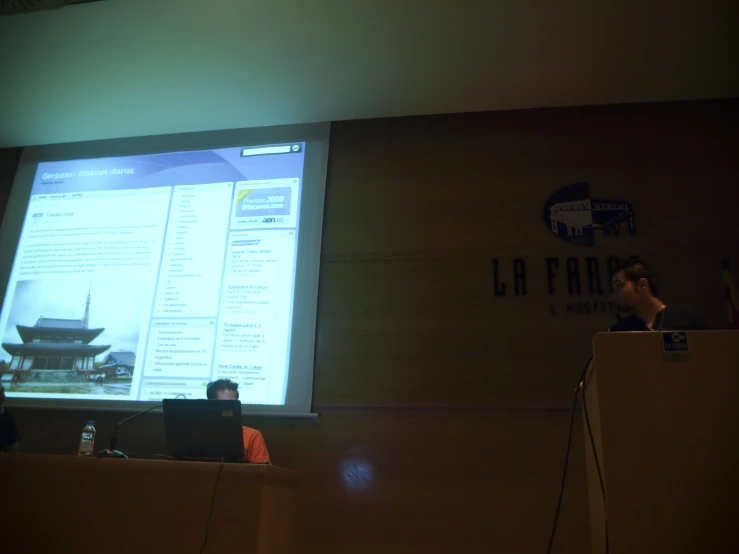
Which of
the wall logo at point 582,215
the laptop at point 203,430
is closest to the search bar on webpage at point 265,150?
the wall logo at point 582,215

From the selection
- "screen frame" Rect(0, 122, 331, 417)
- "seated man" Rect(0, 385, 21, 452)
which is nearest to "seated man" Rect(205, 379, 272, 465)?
"screen frame" Rect(0, 122, 331, 417)

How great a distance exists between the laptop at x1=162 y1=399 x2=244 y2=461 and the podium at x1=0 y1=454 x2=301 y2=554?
0.49 ft

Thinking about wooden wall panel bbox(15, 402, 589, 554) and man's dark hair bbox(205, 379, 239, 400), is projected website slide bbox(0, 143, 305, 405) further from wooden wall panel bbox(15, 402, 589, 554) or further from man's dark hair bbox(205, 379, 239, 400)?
wooden wall panel bbox(15, 402, 589, 554)

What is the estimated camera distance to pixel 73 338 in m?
3.18

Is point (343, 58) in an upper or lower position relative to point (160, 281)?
upper

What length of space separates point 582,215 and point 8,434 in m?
3.27

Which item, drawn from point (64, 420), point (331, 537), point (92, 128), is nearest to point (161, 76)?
point (92, 128)

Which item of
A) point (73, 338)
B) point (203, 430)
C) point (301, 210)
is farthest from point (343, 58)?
point (73, 338)

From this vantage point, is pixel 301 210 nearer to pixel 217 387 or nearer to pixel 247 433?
pixel 217 387

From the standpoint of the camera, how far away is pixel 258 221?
319cm

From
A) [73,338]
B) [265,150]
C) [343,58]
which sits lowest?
[73,338]

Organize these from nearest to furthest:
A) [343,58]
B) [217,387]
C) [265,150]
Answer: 1. [217,387]
2. [343,58]
3. [265,150]

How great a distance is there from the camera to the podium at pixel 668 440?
1.23 m

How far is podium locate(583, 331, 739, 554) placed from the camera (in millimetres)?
1230
